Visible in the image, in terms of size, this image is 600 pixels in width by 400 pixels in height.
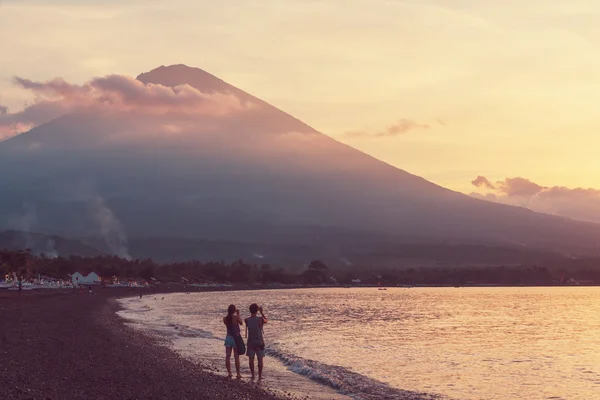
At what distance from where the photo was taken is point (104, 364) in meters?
22.1

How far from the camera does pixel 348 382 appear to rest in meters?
24.3

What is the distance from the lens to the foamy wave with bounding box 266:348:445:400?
72.0 ft

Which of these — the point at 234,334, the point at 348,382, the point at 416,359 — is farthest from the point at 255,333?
the point at 416,359

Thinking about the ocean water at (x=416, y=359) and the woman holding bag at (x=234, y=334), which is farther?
the ocean water at (x=416, y=359)

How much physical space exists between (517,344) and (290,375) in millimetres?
22711

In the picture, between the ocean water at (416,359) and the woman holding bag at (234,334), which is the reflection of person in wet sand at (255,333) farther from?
the ocean water at (416,359)

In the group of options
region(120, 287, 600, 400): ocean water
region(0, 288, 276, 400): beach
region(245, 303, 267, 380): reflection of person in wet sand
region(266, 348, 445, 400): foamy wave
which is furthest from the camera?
region(120, 287, 600, 400): ocean water

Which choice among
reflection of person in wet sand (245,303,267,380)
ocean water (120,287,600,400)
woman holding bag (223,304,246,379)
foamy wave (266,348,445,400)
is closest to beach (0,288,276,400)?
woman holding bag (223,304,246,379)

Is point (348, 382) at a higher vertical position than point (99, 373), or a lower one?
lower

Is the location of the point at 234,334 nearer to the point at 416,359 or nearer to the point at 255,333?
the point at 255,333

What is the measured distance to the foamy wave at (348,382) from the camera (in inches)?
864

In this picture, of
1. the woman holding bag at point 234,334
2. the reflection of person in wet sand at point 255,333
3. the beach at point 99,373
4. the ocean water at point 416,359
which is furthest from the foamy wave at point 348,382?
the beach at point 99,373

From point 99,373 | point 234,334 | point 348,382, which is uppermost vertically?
point 234,334

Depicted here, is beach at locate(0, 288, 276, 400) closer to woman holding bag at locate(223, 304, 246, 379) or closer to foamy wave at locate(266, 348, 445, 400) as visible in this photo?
woman holding bag at locate(223, 304, 246, 379)
